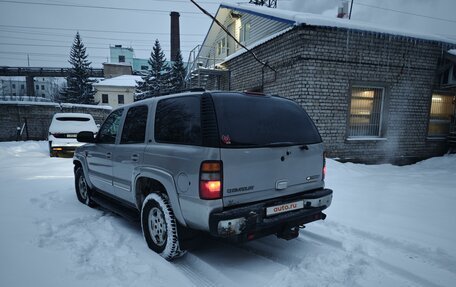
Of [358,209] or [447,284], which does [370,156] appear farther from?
[447,284]

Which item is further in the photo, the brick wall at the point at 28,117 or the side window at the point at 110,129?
the brick wall at the point at 28,117

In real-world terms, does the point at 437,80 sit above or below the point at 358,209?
above

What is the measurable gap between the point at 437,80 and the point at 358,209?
28.7 ft

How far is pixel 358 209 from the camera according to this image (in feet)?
15.1

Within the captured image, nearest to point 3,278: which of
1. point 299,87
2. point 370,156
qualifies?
point 299,87

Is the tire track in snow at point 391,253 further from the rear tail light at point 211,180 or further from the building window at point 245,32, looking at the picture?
the building window at point 245,32

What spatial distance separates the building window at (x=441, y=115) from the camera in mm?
10461

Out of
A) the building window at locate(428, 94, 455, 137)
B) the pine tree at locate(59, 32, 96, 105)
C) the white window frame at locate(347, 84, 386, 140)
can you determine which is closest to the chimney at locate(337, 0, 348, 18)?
the white window frame at locate(347, 84, 386, 140)

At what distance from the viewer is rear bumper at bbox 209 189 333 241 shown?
238 centimetres

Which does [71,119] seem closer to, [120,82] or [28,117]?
[28,117]

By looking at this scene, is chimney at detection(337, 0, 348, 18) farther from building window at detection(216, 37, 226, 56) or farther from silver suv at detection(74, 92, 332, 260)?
silver suv at detection(74, 92, 332, 260)

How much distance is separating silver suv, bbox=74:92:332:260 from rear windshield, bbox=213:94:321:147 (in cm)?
1

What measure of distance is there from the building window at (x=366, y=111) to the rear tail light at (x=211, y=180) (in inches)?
327

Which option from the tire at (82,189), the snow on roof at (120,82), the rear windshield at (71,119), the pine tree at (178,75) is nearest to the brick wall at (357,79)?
the tire at (82,189)
